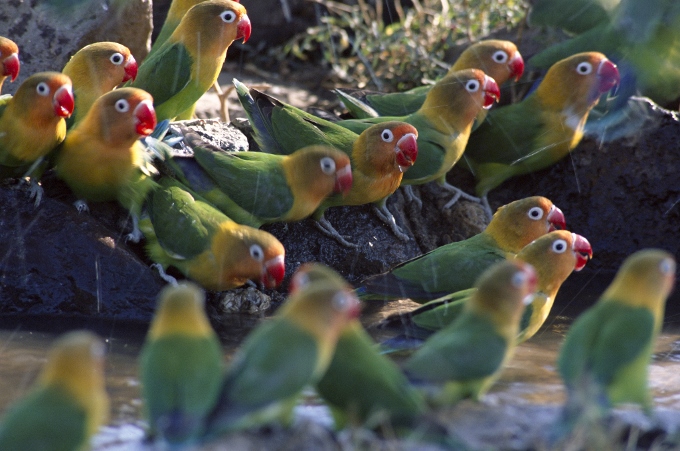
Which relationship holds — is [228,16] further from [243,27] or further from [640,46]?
[640,46]

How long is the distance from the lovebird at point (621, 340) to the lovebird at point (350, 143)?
2.30m

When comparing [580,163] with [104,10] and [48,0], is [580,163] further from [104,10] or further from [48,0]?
[48,0]

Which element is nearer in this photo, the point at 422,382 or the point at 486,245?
the point at 422,382

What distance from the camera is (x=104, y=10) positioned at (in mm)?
7043

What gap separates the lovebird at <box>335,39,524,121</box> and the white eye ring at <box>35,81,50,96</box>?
2.49 meters

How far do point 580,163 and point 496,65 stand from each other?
1.06m

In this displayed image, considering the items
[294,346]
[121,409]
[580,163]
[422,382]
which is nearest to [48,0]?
[294,346]

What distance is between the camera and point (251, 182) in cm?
541

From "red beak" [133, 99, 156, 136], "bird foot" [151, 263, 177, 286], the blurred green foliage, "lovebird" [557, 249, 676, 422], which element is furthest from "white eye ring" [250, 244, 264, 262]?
the blurred green foliage

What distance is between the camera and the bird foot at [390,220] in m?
6.25

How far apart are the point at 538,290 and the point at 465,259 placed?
0.59m

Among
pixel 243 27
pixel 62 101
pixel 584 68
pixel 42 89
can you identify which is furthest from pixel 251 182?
pixel 584 68

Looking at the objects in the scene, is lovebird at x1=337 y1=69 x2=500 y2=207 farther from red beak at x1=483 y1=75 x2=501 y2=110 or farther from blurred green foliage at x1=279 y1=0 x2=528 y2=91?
blurred green foliage at x1=279 y1=0 x2=528 y2=91

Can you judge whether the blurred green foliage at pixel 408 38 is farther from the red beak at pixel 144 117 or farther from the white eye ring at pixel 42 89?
the white eye ring at pixel 42 89
